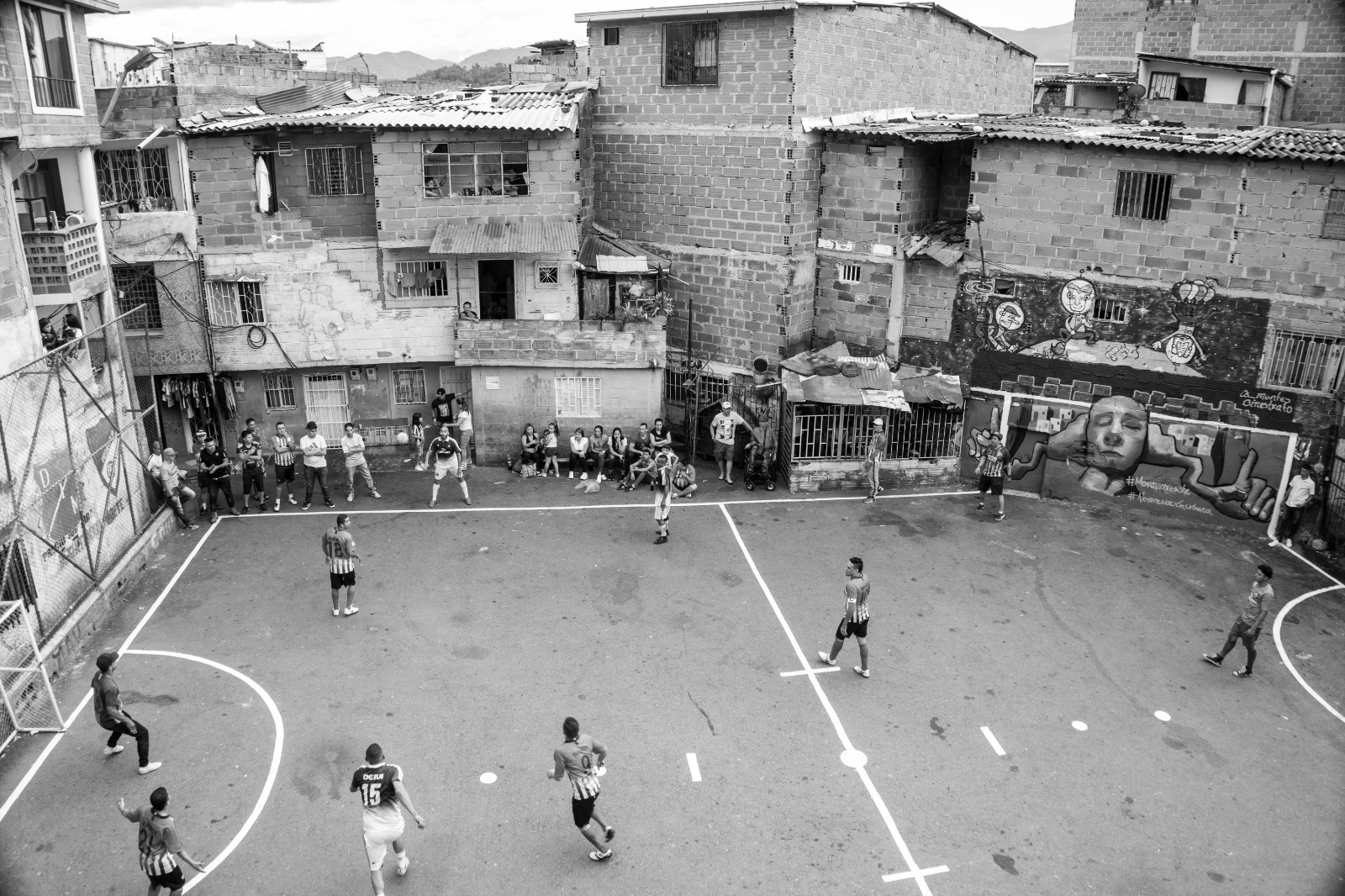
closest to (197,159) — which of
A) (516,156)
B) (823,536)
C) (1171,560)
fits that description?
(516,156)

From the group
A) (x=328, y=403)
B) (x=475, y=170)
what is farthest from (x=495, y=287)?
(x=328, y=403)

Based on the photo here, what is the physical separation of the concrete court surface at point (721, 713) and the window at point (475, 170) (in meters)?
7.44

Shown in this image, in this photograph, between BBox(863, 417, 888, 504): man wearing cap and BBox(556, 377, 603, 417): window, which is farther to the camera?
BBox(556, 377, 603, 417): window

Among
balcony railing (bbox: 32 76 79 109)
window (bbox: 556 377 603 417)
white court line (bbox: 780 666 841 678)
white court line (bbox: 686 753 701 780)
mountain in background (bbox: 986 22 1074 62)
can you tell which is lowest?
white court line (bbox: 686 753 701 780)

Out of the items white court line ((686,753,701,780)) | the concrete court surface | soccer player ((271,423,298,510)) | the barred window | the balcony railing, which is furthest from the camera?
the barred window

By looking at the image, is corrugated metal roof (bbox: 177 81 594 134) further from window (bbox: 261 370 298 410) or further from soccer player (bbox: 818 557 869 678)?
soccer player (bbox: 818 557 869 678)

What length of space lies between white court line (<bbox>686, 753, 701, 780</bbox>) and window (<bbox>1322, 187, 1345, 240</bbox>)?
49.3 feet

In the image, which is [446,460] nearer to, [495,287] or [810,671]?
[495,287]

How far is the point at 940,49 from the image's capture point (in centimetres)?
2600

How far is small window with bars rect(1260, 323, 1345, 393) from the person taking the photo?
59.3ft

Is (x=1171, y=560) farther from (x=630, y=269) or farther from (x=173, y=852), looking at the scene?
(x=173, y=852)

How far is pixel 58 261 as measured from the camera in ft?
52.5

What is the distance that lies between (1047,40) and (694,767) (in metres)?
155

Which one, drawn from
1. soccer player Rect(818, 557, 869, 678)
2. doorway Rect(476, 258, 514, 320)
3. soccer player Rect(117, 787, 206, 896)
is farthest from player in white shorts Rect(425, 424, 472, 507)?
soccer player Rect(117, 787, 206, 896)
